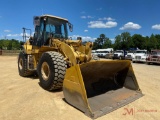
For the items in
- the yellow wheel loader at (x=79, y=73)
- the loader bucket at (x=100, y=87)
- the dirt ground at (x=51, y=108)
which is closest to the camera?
the dirt ground at (x=51, y=108)

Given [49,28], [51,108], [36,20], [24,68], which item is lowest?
[51,108]

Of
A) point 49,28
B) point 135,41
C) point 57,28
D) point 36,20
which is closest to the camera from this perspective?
point 49,28

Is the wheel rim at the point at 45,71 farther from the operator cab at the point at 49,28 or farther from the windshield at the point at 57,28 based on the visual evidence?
the windshield at the point at 57,28

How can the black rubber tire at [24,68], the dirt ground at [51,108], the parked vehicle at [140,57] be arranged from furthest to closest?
1. the parked vehicle at [140,57]
2. the black rubber tire at [24,68]
3. the dirt ground at [51,108]

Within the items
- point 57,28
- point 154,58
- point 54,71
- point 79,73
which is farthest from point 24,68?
point 154,58

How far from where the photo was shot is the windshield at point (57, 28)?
786 cm

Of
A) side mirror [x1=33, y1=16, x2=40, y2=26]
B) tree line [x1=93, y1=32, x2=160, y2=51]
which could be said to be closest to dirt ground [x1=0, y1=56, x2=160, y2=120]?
side mirror [x1=33, y1=16, x2=40, y2=26]

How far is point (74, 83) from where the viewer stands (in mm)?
4672

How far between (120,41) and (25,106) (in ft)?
229

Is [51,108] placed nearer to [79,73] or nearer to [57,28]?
[79,73]

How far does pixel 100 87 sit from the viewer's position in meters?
5.80

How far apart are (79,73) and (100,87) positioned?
1.53 m

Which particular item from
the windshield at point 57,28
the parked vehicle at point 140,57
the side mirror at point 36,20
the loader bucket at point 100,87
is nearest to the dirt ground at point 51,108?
the loader bucket at point 100,87

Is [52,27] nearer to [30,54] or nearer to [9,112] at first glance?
[30,54]
